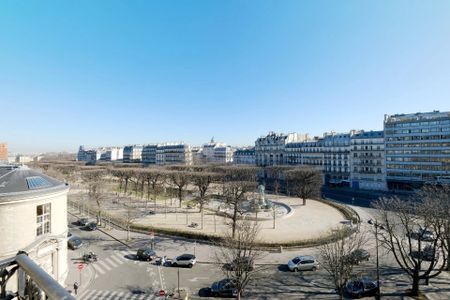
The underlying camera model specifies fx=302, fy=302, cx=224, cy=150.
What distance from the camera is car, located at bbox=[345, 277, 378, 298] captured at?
23.6 meters

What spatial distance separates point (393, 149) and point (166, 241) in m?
66.9

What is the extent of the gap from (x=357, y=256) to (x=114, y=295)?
20.6 meters

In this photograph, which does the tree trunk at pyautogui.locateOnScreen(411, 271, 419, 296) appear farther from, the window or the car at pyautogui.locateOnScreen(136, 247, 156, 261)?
the window

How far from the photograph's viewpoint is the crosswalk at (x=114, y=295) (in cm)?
2375

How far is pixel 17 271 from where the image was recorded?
4.54 meters

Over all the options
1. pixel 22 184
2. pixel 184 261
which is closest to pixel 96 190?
pixel 184 261

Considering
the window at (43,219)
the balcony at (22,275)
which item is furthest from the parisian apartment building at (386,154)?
the balcony at (22,275)

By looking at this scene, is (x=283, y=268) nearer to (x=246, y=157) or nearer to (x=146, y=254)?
(x=146, y=254)

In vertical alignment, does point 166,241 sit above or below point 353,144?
below

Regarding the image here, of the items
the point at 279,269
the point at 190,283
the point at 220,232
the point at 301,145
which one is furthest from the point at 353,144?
the point at 190,283

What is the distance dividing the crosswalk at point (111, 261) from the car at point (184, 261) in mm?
4413

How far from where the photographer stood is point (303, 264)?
28469mm

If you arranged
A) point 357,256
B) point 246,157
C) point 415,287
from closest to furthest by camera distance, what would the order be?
point 415,287 → point 357,256 → point 246,157

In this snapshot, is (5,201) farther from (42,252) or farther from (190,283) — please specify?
(190,283)
